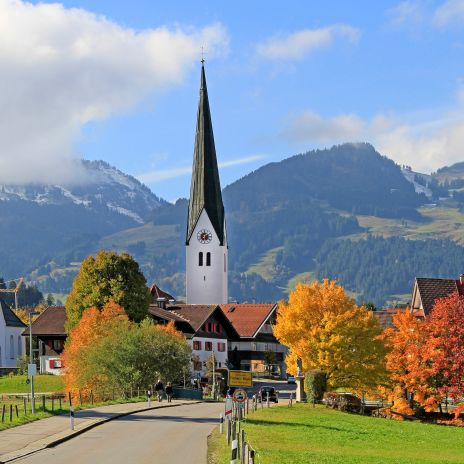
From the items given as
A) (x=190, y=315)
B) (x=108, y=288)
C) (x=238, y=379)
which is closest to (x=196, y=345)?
(x=190, y=315)

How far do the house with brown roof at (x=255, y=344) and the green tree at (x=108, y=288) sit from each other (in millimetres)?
40832

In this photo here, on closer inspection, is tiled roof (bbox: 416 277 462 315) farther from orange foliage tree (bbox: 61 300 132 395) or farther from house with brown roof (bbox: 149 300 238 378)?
orange foliage tree (bbox: 61 300 132 395)

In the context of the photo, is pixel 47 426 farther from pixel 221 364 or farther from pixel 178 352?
pixel 221 364

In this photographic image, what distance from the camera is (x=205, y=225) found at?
17625 centimetres

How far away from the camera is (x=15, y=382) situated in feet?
346

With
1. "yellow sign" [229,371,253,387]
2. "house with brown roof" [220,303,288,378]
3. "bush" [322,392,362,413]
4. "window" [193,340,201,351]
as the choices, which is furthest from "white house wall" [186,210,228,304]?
"yellow sign" [229,371,253,387]

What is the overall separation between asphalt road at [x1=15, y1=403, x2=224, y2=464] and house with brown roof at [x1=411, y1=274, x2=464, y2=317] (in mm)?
53503

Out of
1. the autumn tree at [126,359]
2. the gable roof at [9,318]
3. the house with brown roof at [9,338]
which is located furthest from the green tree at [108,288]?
the gable roof at [9,318]

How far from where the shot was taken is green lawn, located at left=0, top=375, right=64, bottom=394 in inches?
3988

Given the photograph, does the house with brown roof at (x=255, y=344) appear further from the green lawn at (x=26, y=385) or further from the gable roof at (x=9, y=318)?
the green lawn at (x=26, y=385)

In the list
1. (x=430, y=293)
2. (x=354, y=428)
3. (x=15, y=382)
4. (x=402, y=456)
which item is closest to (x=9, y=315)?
(x=15, y=382)

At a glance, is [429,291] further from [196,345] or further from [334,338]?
[334,338]

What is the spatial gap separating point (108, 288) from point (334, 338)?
101 ft

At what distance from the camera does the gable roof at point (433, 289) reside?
109438 millimetres
